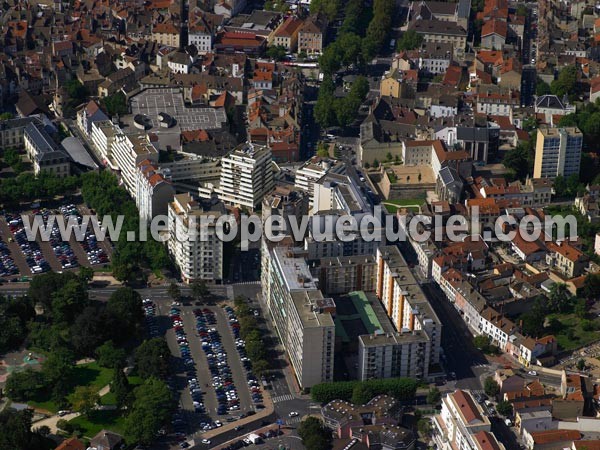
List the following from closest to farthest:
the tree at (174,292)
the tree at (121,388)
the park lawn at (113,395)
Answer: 1. the tree at (121,388)
2. the park lawn at (113,395)
3. the tree at (174,292)

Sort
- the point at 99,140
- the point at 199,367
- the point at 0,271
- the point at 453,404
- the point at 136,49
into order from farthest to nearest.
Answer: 1. the point at 136,49
2. the point at 99,140
3. the point at 0,271
4. the point at 199,367
5. the point at 453,404

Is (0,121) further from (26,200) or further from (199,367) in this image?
(199,367)

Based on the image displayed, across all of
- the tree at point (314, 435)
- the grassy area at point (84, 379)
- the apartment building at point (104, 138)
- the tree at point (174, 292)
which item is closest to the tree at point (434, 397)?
the tree at point (314, 435)

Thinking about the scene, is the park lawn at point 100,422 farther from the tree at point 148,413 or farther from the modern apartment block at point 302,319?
the modern apartment block at point 302,319

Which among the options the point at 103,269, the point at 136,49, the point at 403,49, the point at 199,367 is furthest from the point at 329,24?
the point at 199,367

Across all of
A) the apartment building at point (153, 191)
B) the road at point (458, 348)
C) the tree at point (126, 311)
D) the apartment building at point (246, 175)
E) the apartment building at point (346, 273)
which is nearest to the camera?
the road at point (458, 348)
